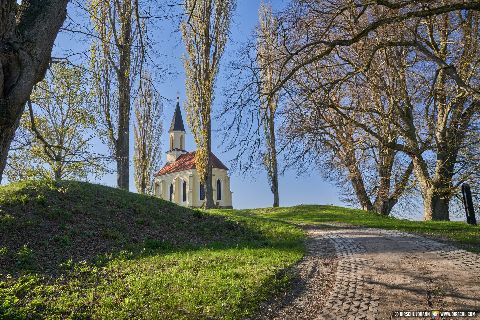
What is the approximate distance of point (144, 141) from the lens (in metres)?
32.5

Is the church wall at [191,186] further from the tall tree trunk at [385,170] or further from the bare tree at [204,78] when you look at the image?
the tall tree trunk at [385,170]

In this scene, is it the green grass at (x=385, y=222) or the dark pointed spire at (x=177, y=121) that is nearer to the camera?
the green grass at (x=385, y=222)

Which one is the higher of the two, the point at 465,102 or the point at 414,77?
the point at 414,77

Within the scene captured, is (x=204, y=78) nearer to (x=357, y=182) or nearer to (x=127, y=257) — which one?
(x=357, y=182)

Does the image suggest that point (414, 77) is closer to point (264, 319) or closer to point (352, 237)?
point (352, 237)

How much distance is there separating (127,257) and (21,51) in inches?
285

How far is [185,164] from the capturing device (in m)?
51.5

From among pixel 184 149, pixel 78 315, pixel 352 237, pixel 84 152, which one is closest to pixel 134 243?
pixel 84 152

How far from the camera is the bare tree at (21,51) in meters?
4.34

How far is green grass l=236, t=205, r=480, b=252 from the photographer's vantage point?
13172mm

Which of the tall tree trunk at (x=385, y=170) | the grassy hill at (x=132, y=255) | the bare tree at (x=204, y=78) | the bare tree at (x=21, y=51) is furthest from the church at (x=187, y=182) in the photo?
Answer: the bare tree at (x=21, y=51)

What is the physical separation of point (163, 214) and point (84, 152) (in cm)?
859

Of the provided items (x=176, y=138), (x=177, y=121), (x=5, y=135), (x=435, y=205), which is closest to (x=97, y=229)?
(x=5, y=135)

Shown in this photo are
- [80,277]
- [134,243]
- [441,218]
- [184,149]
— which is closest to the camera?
[80,277]
